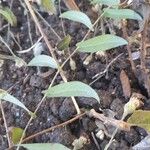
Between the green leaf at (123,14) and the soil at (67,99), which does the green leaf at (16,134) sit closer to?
the soil at (67,99)

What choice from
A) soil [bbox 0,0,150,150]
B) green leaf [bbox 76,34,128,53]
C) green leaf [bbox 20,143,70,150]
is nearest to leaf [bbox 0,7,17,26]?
soil [bbox 0,0,150,150]

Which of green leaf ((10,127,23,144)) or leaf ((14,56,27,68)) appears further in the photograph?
leaf ((14,56,27,68))

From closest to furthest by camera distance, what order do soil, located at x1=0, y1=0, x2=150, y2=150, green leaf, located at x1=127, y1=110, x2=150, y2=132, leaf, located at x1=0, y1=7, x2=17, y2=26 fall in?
green leaf, located at x1=127, y1=110, x2=150, y2=132, soil, located at x1=0, y1=0, x2=150, y2=150, leaf, located at x1=0, y1=7, x2=17, y2=26

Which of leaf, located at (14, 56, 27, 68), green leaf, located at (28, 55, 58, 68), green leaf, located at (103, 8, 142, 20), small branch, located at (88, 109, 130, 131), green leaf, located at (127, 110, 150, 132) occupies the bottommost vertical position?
small branch, located at (88, 109, 130, 131)

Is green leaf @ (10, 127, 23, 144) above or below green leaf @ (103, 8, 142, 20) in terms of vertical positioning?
below

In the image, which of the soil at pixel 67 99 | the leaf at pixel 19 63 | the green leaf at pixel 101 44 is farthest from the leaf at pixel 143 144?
the leaf at pixel 19 63

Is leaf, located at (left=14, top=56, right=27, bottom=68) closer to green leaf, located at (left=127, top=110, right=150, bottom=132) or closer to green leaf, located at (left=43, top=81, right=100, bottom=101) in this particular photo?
green leaf, located at (left=43, top=81, right=100, bottom=101)

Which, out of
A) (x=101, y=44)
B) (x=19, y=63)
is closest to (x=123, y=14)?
Answer: (x=101, y=44)

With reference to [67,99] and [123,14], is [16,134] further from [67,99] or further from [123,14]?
[123,14]
